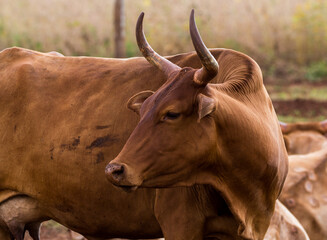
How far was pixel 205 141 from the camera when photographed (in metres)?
3.13

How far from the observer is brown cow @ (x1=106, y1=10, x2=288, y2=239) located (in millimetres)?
3102

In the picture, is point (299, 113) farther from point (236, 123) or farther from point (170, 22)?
point (236, 123)

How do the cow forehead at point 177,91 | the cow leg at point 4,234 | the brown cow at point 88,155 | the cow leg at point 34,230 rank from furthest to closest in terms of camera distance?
the cow leg at point 34,230
the cow leg at point 4,234
the brown cow at point 88,155
the cow forehead at point 177,91

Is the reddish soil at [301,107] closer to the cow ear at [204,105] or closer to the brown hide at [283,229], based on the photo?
the brown hide at [283,229]

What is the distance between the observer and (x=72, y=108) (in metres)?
4.03

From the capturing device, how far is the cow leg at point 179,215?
3500mm

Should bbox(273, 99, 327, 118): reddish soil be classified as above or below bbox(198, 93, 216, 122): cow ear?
below

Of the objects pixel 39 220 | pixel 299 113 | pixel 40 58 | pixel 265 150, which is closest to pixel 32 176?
pixel 39 220

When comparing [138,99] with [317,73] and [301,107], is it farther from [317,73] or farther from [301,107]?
[317,73]

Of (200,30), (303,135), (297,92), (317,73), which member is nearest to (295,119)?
(297,92)

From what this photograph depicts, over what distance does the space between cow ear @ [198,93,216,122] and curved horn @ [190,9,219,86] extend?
94mm

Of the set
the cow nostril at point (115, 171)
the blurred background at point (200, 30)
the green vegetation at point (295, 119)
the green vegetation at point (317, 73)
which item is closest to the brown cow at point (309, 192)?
the cow nostril at point (115, 171)

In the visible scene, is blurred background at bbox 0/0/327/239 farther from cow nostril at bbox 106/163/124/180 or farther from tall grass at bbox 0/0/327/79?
cow nostril at bbox 106/163/124/180

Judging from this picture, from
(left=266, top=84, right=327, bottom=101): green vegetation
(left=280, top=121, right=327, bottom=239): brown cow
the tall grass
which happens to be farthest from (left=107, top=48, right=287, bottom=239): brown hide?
the tall grass
